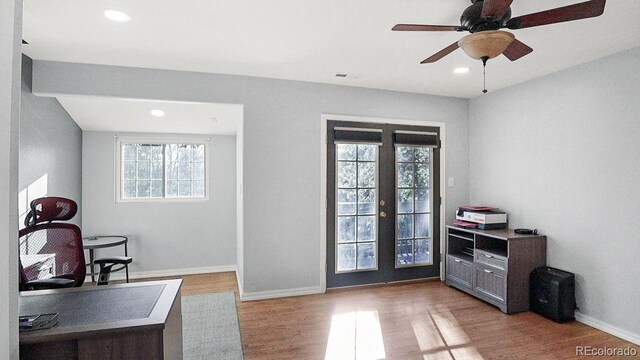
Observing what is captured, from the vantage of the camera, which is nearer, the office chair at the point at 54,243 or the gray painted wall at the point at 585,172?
the office chair at the point at 54,243

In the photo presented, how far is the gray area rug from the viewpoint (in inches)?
102

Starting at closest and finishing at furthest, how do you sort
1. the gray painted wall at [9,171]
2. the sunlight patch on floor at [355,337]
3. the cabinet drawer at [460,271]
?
the gray painted wall at [9,171], the sunlight patch on floor at [355,337], the cabinet drawer at [460,271]

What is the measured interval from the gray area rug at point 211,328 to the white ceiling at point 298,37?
8.35 ft

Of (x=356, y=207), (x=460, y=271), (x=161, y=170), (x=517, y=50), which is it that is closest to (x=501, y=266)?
(x=460, y=271)

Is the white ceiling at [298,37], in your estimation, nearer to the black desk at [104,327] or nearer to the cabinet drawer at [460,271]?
the black desk at [104,327]

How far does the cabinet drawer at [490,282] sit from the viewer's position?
3.44 metres

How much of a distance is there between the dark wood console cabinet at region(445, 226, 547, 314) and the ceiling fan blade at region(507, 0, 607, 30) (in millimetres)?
2284

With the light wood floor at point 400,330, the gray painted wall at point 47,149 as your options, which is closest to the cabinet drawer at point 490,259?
the light wood floor at point 400,330

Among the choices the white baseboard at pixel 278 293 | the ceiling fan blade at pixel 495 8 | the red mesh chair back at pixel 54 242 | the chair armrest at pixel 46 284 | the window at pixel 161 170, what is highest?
the ceiling fan blade at pixel 495 8

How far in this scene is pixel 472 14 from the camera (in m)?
1.97

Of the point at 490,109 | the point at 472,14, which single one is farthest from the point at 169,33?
the point at 490,109

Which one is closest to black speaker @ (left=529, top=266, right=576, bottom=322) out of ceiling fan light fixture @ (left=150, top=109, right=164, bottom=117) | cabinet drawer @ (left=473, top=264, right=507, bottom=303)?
cabinet drawer @ (left=473, top=264, right=507, bottom=303)

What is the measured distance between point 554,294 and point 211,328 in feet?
10.8

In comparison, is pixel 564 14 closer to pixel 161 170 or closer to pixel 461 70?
pixel 461 70
